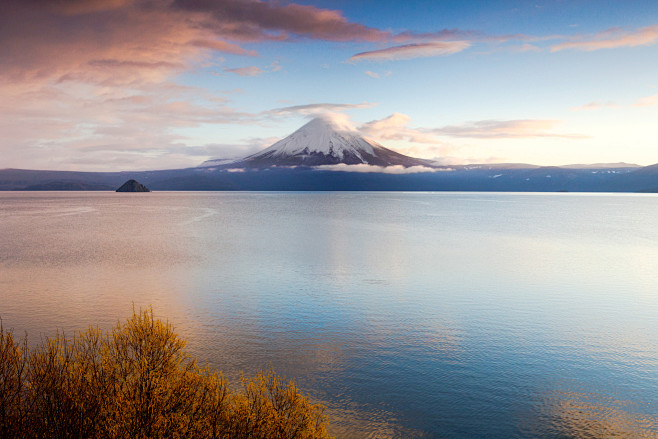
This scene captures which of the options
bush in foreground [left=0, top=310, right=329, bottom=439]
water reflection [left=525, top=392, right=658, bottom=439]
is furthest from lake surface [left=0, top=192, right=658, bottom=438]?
bush in foreground [left=0, top=310, right=329, bottom=439]

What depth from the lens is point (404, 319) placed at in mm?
35469

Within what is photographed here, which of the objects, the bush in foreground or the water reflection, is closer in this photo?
the bush in foreground

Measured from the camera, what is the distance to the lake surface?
69.6 feet

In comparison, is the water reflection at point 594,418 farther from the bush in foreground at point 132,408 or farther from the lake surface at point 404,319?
the bush in foreground at point 132,408

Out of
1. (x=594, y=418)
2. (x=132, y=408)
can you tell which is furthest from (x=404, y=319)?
(x=132, y=408)

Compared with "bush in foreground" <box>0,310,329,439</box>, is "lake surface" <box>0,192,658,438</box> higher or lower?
lower

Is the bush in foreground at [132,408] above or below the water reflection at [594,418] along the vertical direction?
above

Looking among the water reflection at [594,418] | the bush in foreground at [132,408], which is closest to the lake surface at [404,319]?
the water reflection at [594,418]

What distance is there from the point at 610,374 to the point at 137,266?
171 feet

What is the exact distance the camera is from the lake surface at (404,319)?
69.6 feet

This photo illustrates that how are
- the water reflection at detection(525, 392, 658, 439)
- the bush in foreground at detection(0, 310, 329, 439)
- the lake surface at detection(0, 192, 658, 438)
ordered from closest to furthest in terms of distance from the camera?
1. the bush in foreground at detection(0, 310, 329, 439)
2. the water reflection at detection(525, 392, 658, 439)
3. the lake surface at detection(0, 192, 658, 438)

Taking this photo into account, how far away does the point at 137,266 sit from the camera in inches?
2277

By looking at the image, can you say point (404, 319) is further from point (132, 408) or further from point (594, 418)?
point (132, 408)

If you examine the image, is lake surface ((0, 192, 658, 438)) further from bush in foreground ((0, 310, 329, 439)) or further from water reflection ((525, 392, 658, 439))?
bush in foreground ((0, 310, 329, 439))
